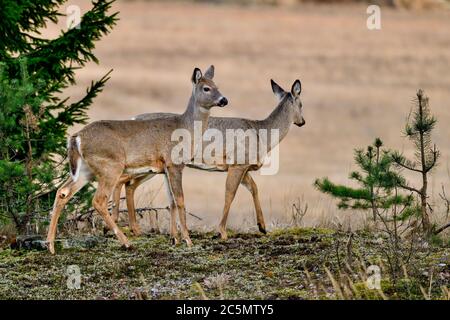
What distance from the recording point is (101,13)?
17625mm

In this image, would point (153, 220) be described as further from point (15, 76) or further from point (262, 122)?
point (15, 76)

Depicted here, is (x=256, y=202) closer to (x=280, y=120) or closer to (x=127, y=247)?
(x=280, y=120)

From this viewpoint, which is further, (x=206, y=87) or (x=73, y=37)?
(x=73, y=37)

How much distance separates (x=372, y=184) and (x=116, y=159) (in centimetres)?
321

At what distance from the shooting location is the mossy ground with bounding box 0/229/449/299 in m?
11.1

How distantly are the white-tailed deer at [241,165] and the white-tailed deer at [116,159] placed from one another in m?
0.74

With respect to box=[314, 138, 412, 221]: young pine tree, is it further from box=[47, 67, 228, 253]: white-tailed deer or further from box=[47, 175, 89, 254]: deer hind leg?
box=[47, 175, 89, 254]: deer hind leg

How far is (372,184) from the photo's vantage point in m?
12.5

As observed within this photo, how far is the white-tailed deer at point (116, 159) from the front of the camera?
44.8ft

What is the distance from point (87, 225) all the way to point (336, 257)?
4856 millimetres

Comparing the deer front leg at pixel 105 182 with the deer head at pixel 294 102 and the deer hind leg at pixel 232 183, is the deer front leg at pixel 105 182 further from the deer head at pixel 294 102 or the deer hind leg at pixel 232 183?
the deer head at pixel 294 102

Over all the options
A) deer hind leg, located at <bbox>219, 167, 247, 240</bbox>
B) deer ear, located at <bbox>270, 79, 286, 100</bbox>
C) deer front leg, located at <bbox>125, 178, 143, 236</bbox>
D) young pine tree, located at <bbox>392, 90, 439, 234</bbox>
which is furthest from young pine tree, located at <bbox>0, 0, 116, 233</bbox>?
young pine tree, located at <bbox>392, 90, 439, 234</bbox>

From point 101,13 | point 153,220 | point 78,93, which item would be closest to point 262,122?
point 153,220

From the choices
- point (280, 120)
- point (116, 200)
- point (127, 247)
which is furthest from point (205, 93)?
point (127, 247)
